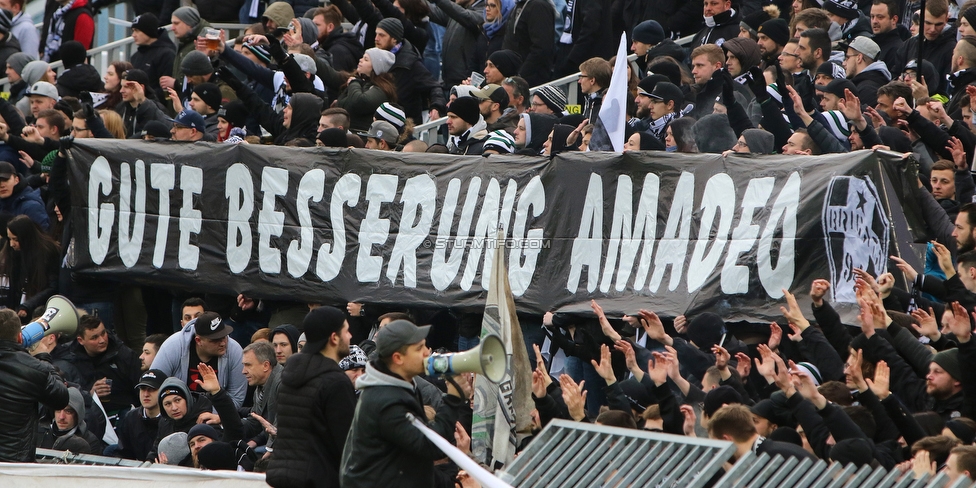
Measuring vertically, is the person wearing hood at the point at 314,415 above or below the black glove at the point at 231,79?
below

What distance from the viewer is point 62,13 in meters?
18.2

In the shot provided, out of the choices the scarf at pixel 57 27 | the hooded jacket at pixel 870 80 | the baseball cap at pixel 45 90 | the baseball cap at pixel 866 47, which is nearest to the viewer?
the hooded jacket at pixel 870 80

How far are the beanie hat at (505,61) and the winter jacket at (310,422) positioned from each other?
7.26 m

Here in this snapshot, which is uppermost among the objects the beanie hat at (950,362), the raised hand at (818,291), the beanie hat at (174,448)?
the raised hand at (818,291)

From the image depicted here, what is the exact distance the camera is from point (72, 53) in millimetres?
16438

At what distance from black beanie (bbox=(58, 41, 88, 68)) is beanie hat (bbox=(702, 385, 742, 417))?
11.1 meters

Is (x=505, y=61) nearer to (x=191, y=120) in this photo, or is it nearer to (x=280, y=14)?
(x=280, y=14)

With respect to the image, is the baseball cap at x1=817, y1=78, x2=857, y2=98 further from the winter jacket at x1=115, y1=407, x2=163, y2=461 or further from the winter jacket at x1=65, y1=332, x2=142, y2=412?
the winter jacket at x1=65, y1=332, x2=142, y2=412

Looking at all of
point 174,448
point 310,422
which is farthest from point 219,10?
point 310,422

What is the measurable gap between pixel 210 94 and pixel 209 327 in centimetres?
339

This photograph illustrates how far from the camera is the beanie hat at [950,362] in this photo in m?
7.37

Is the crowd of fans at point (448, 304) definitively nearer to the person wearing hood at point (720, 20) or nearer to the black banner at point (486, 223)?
the person wearing hood at point (720, 20)

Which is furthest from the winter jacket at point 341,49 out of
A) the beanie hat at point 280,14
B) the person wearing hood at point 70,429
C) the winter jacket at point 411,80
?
the person wearing hood at point 70,429

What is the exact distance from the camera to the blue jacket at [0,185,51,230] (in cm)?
1269
